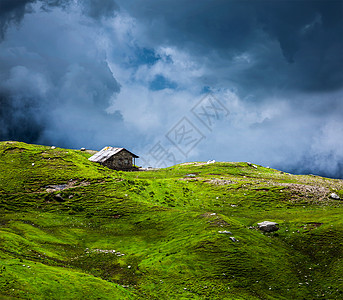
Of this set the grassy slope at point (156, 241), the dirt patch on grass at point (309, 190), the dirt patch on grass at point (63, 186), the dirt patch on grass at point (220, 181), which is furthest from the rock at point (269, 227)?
the dirt patch on grass at point (63, 186)

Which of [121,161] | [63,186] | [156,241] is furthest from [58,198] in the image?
[121,161]

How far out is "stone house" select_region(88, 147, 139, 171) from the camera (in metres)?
107

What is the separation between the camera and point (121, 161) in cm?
11319

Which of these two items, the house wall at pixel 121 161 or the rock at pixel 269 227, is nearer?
the rock at pixel 269 227

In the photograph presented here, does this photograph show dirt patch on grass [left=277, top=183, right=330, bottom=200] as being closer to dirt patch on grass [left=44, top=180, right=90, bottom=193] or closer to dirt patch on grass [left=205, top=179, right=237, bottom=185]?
dirt patch on grass [left=205, top=179, right=237, bottom=185]

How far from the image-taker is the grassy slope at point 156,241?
23625 mm

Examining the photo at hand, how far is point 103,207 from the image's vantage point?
164ft

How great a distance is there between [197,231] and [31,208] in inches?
1256

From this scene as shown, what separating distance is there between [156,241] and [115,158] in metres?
77.4

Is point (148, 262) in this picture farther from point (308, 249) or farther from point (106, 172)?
point (106, 172)

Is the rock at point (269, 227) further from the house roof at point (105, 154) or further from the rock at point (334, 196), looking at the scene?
the house roof at point (105, 154)

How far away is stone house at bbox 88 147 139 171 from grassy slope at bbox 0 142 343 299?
41442mm

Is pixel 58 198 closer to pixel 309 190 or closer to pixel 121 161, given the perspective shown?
pixel 309 190

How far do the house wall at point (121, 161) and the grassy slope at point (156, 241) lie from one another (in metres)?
43.2
